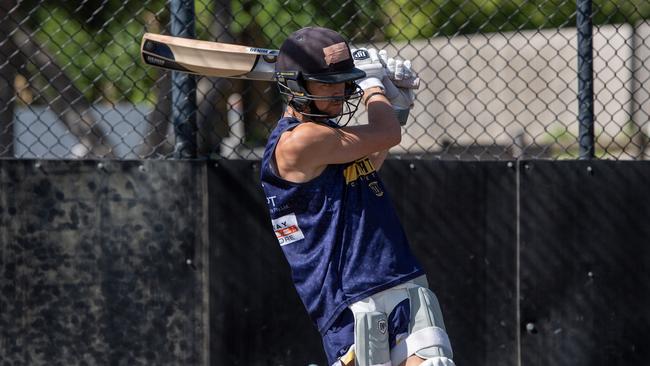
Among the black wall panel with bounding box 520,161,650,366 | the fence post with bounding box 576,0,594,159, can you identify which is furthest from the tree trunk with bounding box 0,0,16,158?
the fence post with bounding box 576,0,594,159

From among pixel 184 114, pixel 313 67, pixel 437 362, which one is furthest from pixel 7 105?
pixel 437 362

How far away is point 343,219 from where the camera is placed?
141 inches

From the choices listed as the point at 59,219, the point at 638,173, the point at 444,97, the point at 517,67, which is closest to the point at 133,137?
the point at 444,97

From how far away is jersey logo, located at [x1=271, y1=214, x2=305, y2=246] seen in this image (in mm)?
3635

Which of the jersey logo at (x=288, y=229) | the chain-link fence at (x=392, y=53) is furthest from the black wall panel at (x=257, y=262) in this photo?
the jersey logo at (x=288, y=229)

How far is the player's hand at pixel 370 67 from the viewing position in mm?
3686

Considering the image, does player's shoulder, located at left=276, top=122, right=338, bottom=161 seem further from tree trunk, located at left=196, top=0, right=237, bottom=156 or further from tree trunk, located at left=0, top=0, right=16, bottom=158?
tree trunk, located at left=0, top=0, right=16, bottom=158

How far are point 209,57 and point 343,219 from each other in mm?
905

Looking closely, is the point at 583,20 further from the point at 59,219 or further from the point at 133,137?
the point at 133,137

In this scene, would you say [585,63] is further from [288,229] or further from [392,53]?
[392,53]

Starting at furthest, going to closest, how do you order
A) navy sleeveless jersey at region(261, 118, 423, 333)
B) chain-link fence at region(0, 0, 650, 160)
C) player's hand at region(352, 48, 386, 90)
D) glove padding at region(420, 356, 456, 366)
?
chain-link fence at region(0, 0, 650, 160) → player's hand at region(352, 48, 386, 90) → navy sleeveless jersey at region(261, 118, 423, 333) → glove padding at region(420, 356, 456, 366)

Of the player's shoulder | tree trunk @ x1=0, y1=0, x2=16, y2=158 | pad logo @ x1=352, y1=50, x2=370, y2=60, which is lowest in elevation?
the player's shoulder

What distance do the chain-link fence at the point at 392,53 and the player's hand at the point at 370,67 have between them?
4.54 feet

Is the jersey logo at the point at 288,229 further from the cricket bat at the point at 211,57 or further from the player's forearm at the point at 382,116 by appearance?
the cricket bat at the point at 211,57
